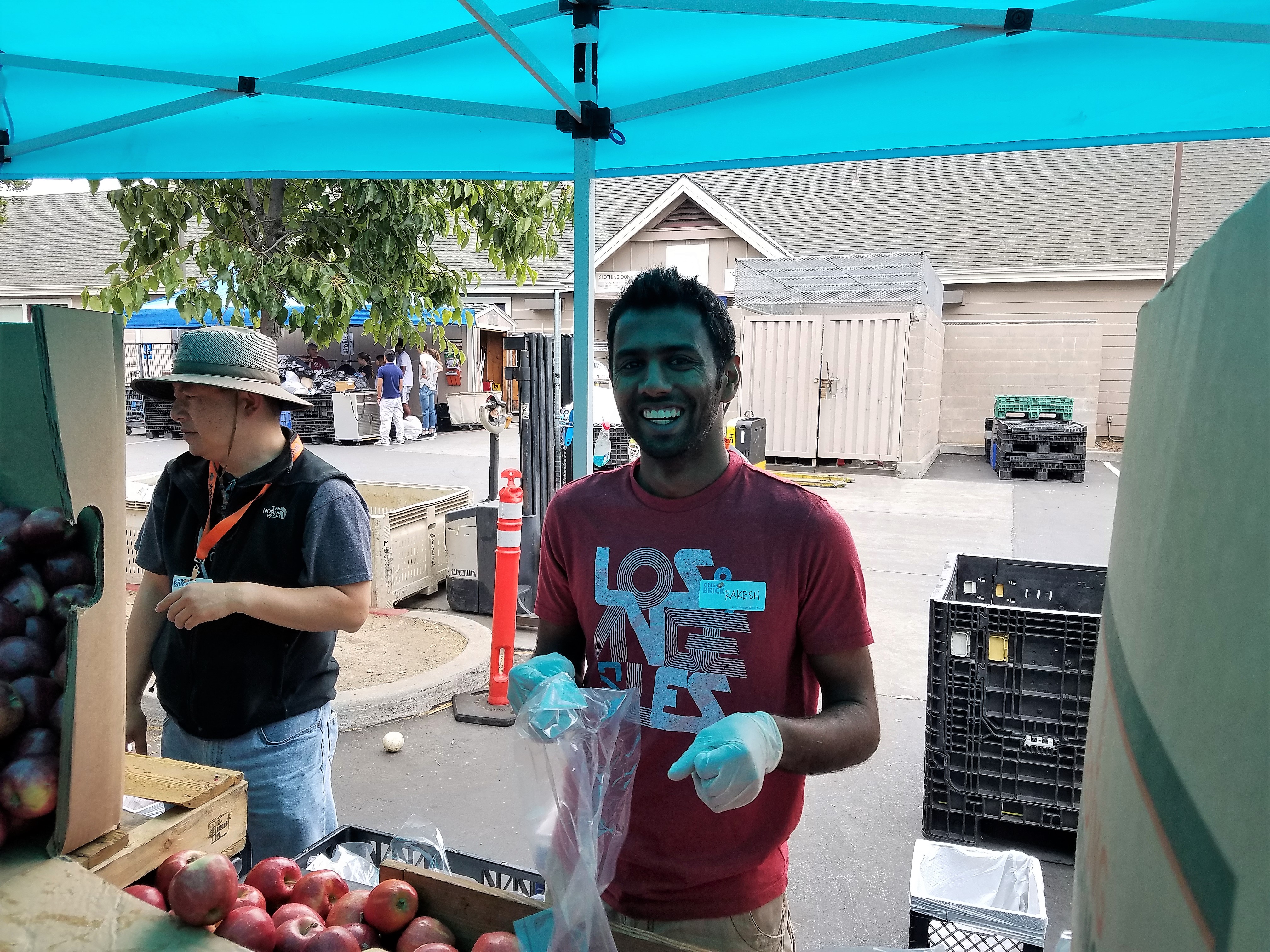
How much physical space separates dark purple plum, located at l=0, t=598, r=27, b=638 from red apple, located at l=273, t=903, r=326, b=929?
2.26ft

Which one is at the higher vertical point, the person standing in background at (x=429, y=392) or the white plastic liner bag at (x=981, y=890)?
the person standing in background at (x=429, y=392)

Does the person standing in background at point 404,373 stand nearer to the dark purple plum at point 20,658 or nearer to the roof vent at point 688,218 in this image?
the roof vent at point 688,218

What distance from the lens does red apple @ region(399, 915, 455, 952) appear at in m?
1.57

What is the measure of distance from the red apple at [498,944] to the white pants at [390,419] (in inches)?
747

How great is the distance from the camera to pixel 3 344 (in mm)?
1360

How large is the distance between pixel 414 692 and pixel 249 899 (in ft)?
12.4

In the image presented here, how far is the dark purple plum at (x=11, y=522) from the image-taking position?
4.40ft

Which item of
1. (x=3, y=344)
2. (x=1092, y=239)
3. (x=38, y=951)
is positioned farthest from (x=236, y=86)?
(x=1092, y=239)

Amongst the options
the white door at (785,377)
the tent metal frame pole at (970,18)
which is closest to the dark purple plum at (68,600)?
the tent metal frame pole at (970,18)

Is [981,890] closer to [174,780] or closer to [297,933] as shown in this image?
[297,933]

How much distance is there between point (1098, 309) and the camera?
2009 cm

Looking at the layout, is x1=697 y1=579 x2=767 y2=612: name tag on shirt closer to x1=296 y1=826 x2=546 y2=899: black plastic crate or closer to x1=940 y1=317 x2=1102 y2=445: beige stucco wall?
x1=296 y1=826 x2=546 y2=899: black plastic crate

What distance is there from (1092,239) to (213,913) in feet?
76.4

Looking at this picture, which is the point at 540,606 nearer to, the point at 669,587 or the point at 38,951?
the point at 669,587
